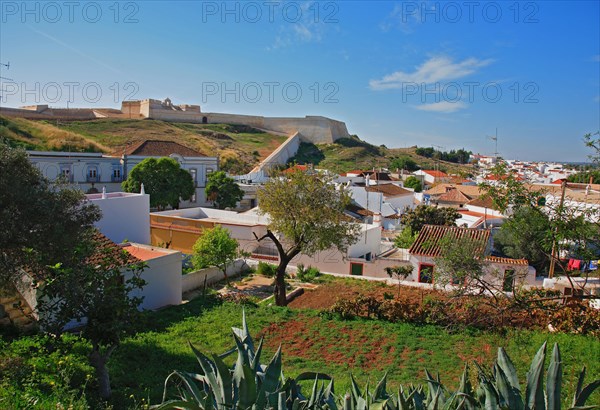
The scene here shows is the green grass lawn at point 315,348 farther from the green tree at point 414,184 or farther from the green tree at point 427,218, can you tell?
the green tree at point 414,184

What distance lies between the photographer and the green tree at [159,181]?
30.9 meters

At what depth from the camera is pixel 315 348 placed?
966 centimetres

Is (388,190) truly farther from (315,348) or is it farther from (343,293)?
(315,348)

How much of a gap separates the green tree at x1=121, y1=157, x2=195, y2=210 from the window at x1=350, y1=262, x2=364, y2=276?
684 inches

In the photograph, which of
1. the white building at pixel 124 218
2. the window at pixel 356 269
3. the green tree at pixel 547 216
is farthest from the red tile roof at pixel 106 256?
the window at pixel 356 269

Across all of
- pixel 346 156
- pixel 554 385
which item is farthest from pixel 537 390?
pixel 346 156

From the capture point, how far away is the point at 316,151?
79438 millimetres

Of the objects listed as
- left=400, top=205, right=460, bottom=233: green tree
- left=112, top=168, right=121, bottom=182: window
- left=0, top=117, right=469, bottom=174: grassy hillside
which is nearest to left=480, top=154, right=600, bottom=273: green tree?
left=400, top=205, right=460, bottom=233: green tree

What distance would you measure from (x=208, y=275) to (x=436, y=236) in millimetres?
9265

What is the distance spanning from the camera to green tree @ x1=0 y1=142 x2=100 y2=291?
21.2 feet

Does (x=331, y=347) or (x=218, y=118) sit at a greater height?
(x=218, y=118)

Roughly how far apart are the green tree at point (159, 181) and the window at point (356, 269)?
1736cm

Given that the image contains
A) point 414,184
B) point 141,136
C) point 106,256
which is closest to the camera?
point 106,256

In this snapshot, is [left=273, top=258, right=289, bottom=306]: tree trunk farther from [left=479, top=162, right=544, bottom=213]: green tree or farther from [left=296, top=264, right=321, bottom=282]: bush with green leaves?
[left=479, top=162, right=544, bottom=213]: green tree
